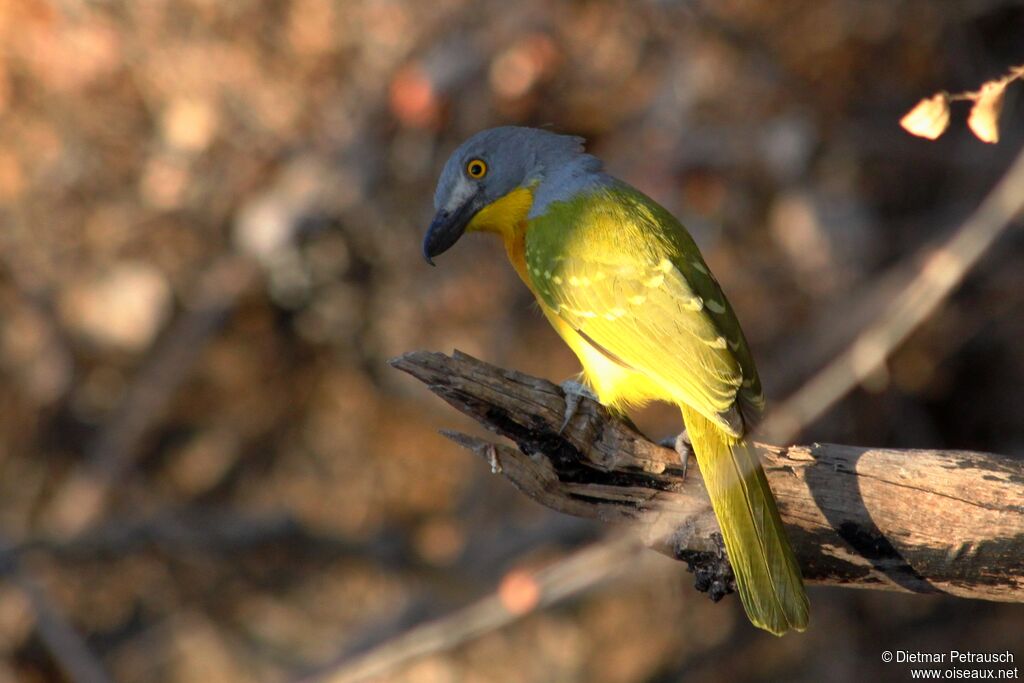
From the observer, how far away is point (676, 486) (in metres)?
3.79

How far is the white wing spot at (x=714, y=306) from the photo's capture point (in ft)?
13.3

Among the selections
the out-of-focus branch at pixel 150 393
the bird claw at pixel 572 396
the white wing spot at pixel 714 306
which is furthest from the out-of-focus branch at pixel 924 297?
the out-of-focus branch at pixel 150 393

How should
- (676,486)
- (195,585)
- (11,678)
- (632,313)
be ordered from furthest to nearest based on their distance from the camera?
(195,585), (11,678), (632,313), (676,486)

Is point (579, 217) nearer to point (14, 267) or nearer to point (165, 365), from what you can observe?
point (165, 365)

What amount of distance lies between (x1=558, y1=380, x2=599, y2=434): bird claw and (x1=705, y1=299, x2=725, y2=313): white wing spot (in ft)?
1.74

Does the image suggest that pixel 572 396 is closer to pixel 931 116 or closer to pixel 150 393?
pixel 931 116

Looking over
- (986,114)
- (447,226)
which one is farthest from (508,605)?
(986,114)

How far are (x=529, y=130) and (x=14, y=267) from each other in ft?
15.0

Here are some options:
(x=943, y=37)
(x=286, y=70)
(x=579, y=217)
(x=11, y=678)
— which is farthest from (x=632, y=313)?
(x=11, y=678)

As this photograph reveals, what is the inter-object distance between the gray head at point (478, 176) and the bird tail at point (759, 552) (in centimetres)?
163

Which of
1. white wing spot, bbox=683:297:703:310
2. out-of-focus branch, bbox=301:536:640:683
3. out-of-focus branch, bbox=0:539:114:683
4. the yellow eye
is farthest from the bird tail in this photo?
out-of-focus branch, bbox=0:539:114:683

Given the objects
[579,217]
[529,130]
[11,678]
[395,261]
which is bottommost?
[11,678]

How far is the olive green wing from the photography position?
3.79 meters

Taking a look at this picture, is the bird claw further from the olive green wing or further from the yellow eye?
the yellow eye
